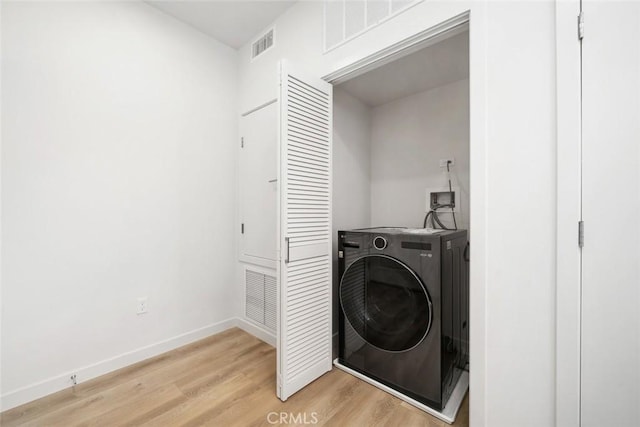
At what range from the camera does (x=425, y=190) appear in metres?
2.48

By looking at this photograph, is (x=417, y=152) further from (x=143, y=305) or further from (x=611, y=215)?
(x=143, y=305)

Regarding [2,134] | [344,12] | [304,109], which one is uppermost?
[344,12]

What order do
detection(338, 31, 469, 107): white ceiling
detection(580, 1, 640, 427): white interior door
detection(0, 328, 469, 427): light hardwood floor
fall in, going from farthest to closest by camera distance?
detection(338, 31, 469, 107): white ceiling → detection(0, 328, 469, 427): light hardwood floor → detection(580, 1, 640, 427): white interior door

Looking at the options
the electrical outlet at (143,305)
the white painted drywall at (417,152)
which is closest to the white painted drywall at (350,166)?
the white painted drywall at (417,152)

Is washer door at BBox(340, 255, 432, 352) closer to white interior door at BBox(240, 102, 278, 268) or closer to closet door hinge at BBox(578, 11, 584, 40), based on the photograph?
white interior door at BBox(240, 102, 278, 268)

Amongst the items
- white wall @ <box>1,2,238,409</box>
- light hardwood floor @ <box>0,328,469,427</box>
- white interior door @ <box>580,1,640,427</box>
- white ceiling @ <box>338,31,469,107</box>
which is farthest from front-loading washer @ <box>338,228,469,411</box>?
white wall @ <box>1,2,238,409</box>

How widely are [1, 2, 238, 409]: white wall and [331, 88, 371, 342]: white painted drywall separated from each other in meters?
1.09

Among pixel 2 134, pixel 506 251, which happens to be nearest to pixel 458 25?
pixel 506 251

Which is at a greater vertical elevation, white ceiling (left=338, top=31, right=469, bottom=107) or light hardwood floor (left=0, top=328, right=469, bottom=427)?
white ceiling (left=338, top=31, right=469, bottom=107)

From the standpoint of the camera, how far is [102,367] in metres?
1.88

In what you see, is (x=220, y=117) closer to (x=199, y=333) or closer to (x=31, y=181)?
(x=31, y=181)

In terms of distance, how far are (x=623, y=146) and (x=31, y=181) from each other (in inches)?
115

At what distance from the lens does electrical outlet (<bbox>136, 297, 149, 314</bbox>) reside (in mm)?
2076

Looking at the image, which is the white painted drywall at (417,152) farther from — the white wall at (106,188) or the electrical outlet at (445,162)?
the white wall at (106,188)
